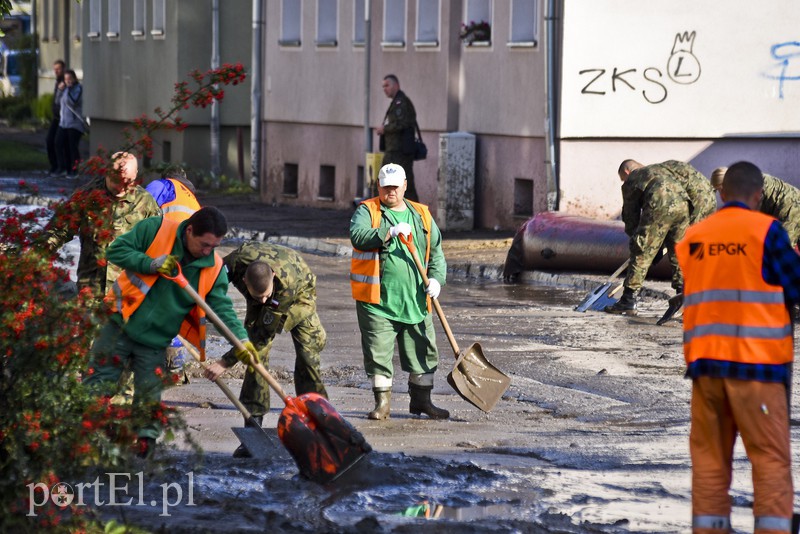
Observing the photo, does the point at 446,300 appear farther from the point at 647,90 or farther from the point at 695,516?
the point at 695,516

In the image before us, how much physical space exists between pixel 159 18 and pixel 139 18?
4.73ft

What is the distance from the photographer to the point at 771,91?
877 inches

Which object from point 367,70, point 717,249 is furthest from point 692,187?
point 367,70

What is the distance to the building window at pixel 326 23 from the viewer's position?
28047 millimetres

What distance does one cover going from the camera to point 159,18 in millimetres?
33906

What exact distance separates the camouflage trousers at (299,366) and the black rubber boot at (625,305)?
632 cm

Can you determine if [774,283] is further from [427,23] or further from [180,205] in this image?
[427,23]

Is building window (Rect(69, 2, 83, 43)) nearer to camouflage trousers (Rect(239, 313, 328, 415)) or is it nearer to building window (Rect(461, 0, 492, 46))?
building window (Rect(461, 0, 492, 46))

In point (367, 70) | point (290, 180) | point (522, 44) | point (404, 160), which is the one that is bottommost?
point (290, 180)

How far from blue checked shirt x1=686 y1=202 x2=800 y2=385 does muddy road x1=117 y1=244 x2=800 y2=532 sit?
0.95 metres

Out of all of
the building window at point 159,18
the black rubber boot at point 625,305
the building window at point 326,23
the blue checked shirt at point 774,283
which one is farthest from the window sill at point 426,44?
the blue checked shirt at point 774,283

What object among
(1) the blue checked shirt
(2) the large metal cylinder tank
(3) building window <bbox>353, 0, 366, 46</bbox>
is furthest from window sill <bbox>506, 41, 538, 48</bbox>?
(1) the blue checked shirt

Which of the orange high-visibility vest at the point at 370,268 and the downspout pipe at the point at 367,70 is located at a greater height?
the downspout pipe at the point at 367,70

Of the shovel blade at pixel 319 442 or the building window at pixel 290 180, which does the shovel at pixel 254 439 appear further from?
the building window at pixel 290 180
